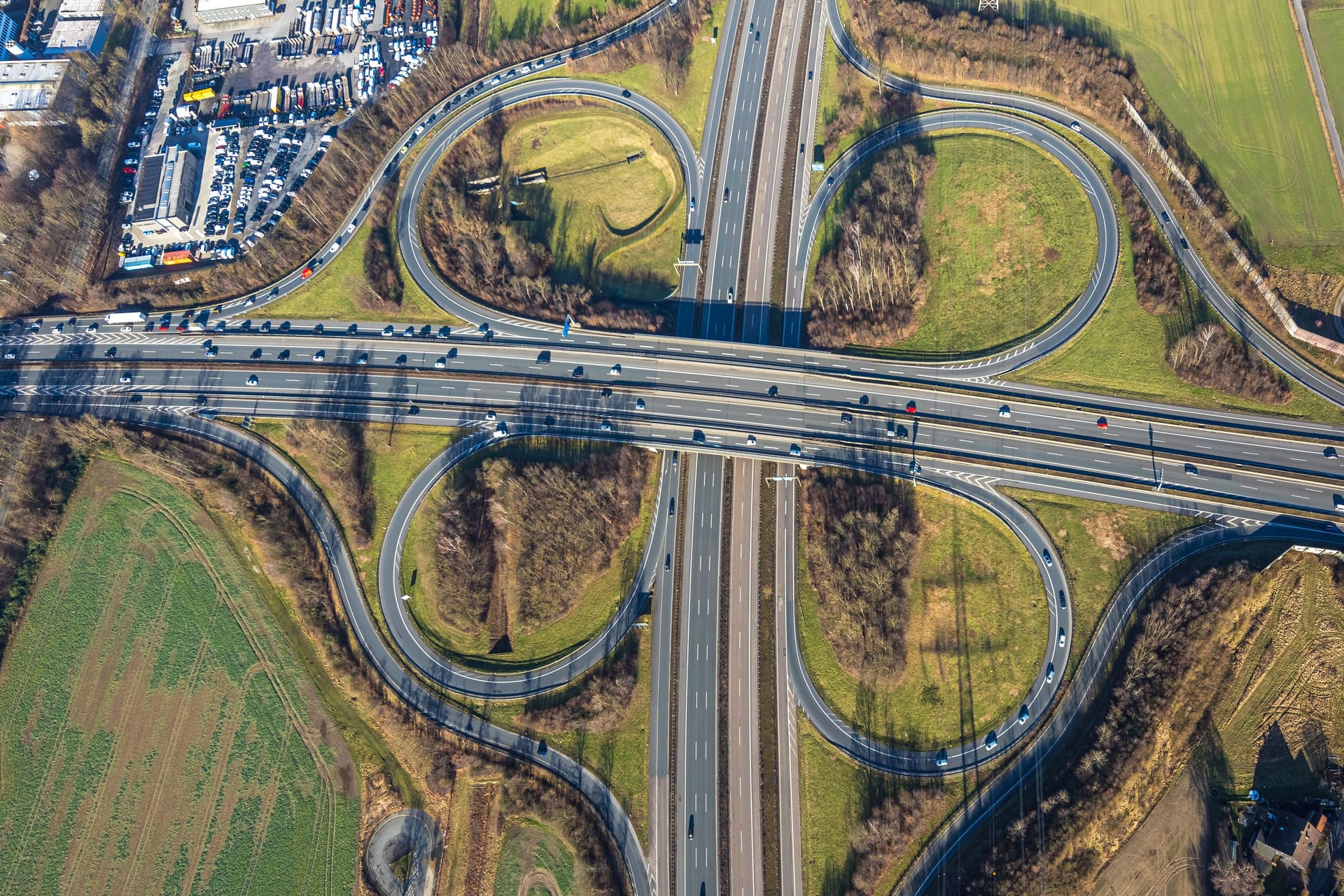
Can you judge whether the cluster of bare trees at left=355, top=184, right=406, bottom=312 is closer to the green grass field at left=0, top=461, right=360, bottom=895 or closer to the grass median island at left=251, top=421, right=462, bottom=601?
the grass median island at left=251, top=421, right=462, bottom=601

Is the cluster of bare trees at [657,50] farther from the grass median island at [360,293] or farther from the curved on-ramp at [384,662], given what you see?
the curved on-ramp at [384,662]

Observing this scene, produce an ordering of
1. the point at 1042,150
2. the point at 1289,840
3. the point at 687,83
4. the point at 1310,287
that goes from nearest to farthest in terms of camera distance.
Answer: the point at 1289,840
the point at 1310,287
the point at 1042,150
the point at 687,83

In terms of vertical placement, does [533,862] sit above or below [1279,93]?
below

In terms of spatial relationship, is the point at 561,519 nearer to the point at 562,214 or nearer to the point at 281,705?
the point at 281,705

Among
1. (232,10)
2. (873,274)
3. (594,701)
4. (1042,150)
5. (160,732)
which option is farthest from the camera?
(232,10)

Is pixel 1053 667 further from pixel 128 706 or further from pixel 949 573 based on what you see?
pixel 128 706

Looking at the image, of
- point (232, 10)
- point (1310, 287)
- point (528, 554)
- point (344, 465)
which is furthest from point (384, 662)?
point (1310, 287)

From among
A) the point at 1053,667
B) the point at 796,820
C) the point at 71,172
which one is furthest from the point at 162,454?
the point at 1053,667
